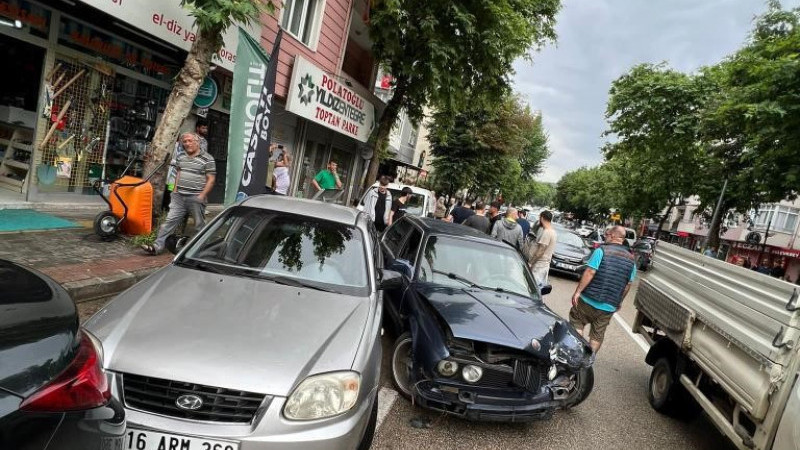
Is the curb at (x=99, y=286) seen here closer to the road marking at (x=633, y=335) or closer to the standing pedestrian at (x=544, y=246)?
the standing pedestrian at (x=544, y=246)

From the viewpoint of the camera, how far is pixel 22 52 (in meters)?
7.41

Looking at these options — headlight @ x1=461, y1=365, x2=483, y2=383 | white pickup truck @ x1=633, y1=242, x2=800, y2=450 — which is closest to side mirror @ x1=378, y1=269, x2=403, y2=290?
headlight @ x1=461, y1=365, x2=483, y2=383

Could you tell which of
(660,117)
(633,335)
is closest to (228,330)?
(633,335)

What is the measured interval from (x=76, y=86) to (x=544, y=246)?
27.4 ft

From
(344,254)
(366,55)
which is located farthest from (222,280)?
(366,55)

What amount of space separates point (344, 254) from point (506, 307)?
5.39 feet

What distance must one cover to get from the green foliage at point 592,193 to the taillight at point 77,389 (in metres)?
41.6

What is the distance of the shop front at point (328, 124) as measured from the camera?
1159 cm

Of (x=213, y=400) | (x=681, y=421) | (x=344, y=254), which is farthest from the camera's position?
(x=681, y=421)

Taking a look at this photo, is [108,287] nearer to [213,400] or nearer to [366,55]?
[213,400]

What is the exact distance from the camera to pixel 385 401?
158 inches

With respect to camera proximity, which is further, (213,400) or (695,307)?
(695,307)

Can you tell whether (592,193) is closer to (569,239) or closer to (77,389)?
(569,239)

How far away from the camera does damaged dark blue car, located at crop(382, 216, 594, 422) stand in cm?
368
